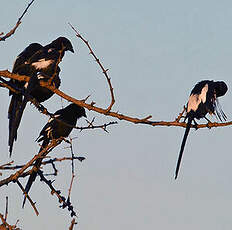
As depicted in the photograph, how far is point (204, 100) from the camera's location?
666cm

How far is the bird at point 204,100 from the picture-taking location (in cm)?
632

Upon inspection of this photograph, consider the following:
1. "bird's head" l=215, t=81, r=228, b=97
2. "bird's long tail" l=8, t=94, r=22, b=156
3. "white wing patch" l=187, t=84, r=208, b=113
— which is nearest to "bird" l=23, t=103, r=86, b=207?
"bird's long tail" l=8, t=94, r=22, b=156

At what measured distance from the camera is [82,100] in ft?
11.4

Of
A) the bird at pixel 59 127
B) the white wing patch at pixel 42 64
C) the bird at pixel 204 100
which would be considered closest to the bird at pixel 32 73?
the white wing patch at pixel 42 64

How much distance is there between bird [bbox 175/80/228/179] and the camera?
632 centimetres

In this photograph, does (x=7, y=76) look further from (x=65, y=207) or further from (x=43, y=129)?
(x=43, y=129)

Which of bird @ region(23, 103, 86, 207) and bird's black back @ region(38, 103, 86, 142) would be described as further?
bird's black back @ region(38, 103, 86, 142)

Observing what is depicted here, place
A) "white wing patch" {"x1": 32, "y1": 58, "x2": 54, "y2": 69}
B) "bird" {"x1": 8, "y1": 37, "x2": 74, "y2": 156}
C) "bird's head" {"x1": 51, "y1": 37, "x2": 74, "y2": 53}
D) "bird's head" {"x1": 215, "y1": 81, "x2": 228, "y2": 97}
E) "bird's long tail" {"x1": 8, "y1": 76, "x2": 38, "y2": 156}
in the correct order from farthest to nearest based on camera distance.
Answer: "bird's head" {"x1": 215, "y1": 81, "x2": 228, "y2": 97} → "bird's head" {"x1": 51, "y1": 37, "x2": 74, "y2": 53} → "white wing patch" {"x1": 32, "y1": 58, "x2": 54, "y2": 69} → "bird" {"x1": 8, "y1": 37, "x2": 74, "y2": 156} → "bird's long tail" {"x1": 8, "y1": 76, "x2": 38, "y2": 156}

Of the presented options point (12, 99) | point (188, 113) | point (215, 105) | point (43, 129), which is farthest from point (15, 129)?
point (215, 105)

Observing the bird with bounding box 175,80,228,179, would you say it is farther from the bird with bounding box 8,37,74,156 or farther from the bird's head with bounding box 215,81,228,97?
the bird with bounding box 8,37,74,156

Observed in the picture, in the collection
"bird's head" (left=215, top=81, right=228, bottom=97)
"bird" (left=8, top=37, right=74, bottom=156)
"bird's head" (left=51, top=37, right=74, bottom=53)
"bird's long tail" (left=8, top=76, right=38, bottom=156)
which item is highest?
"bird's head" (left=215, top=81, right=228, bottom=97)

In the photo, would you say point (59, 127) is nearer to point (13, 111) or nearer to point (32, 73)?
point (13, 111)

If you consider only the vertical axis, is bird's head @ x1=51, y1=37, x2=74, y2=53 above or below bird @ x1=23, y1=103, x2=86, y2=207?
above

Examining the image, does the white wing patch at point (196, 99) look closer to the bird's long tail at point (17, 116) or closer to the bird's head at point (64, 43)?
the bird's head at point (64, 43)
